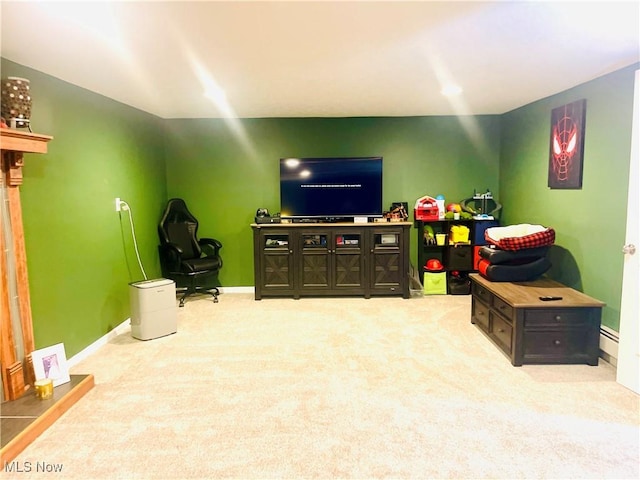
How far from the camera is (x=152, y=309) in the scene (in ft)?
12.7

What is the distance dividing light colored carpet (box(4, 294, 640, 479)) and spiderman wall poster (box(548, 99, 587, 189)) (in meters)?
1.63

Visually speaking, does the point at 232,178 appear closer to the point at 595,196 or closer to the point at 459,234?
the point at 459,234

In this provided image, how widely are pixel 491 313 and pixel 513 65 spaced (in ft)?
6.54

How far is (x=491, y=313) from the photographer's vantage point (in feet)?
12.1

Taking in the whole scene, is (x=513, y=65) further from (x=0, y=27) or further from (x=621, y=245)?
(x=0, y=27)

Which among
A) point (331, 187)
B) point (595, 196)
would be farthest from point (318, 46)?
point (331, 187)

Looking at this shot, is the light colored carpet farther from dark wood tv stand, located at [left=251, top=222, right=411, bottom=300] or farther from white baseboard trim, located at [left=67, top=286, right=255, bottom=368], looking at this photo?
dark wood tv stand, located at [left=251, top=222, right=411, bottom=300]

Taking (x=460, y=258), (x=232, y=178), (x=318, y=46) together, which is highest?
(x=318, y=46)

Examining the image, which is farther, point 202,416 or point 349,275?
point 349,275

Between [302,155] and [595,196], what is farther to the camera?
[302,155]

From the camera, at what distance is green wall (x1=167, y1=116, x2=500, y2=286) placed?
5438 mm

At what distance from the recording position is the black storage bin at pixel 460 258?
5.27 m

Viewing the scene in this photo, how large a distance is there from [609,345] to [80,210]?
14.1 feet

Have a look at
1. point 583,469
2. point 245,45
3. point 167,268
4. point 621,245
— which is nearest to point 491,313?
point 621,245
